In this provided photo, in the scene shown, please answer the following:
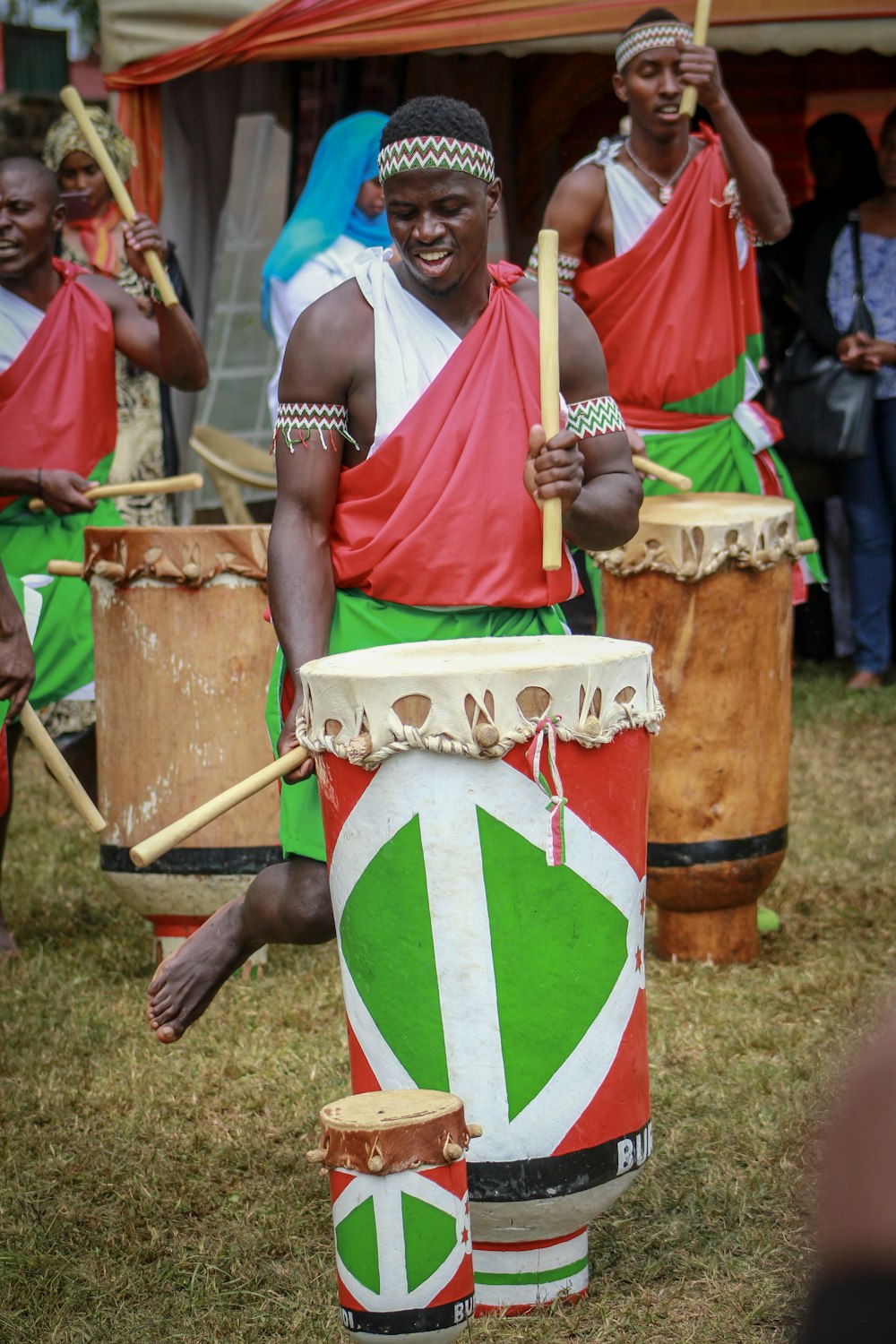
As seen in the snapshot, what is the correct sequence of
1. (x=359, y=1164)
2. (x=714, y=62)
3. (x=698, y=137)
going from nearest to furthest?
(x=359, y=1164) < (x=714, y=62) < (x=698, y=137)

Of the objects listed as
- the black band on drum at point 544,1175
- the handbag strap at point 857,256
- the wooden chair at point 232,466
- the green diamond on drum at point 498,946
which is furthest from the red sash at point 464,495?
the handbag strap at point 857,256

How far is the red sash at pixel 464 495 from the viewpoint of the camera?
2820 mm

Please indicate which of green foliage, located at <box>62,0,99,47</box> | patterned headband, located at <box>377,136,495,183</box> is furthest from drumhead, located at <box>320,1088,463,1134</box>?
green foliage, located at <box>62,0,99,47</box>

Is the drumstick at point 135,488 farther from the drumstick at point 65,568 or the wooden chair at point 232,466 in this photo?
the wooden chair at point 232,466

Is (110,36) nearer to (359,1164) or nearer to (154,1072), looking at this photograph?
(154,1072)

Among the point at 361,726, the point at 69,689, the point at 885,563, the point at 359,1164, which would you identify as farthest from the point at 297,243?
the point at 359,1164

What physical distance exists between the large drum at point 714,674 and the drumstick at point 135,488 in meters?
1.03

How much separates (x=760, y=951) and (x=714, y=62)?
7.60ft

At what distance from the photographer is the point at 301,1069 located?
12.1 feet

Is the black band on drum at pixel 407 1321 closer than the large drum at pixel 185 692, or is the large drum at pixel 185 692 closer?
the black band on drum at pixel 407 1321

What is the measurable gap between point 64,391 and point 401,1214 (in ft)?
10.4

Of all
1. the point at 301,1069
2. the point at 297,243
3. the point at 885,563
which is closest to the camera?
the point at 301,1069

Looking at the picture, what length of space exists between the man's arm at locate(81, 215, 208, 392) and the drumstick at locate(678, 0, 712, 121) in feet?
4.69

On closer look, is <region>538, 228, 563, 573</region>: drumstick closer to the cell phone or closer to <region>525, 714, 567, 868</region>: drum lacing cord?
<region>525, 714, 567, 868</region>: drum lacing cord
